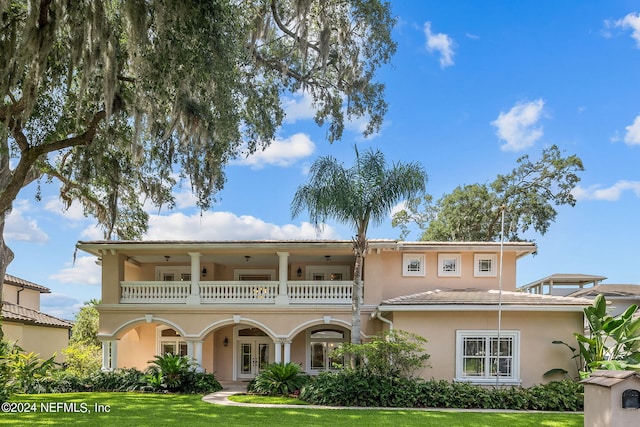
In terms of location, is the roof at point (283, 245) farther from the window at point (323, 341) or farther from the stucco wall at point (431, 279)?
the window at point (323, 341)

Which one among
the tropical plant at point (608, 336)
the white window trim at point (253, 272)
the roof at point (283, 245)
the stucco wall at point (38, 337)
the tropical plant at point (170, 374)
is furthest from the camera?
the white window trim at point (253, 272)

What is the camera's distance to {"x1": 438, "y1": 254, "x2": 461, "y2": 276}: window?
18250 millimetres

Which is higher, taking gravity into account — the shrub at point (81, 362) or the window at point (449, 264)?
the window at point (449, 264)

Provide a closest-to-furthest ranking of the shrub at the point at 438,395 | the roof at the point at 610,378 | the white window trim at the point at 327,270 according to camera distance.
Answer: the roof at the point at 610,378 < the shrub at the point at 438,395 < the white window trim at the point at 327,270

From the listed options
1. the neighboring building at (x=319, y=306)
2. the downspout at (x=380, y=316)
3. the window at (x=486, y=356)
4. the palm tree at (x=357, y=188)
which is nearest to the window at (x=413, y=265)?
the neighboring building at (x=319, y=306)

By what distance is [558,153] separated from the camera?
26391 mm

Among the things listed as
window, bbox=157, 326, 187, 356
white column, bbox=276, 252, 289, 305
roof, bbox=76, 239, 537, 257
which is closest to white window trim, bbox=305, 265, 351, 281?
white column, bbox=276, 252, 289, 305

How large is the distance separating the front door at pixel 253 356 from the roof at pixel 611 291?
16.8m

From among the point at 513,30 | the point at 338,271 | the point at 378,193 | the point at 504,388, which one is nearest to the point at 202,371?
the point at 338,271

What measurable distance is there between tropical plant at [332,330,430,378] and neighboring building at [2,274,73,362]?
12193mm

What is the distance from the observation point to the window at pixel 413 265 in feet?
59.9

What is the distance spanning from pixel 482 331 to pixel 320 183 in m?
6.41

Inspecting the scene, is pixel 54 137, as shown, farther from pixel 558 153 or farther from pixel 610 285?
pixel 610 285

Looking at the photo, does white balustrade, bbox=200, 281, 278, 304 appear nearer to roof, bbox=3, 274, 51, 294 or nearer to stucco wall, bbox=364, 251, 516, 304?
stucco wall, bbox=364, 251, 516, 304
